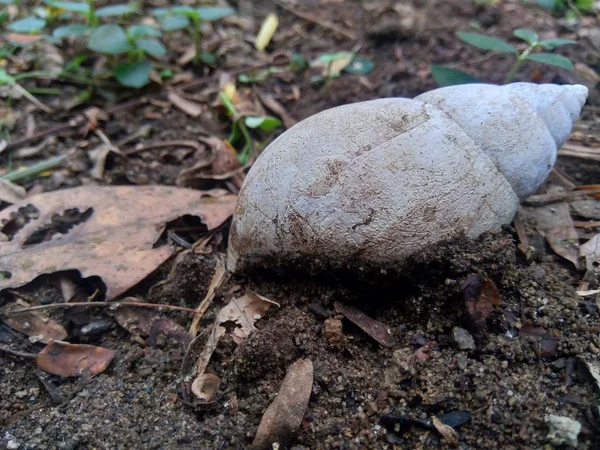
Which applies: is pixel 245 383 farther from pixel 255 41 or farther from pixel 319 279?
pixel 255 41

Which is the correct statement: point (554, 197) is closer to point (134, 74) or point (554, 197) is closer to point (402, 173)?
point (402, 173)

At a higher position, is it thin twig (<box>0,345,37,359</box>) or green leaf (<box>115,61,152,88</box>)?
green leaf (<box>115,61,152,88</box>)

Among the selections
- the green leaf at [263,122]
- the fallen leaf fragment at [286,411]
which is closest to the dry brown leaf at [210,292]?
the fallen leaf fragment at [286,411]

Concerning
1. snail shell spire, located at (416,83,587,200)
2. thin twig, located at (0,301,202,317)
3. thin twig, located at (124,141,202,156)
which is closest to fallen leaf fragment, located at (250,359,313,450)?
thin twig, located at (0,301,202,317)

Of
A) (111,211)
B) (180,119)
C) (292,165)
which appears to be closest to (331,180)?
(292,165)

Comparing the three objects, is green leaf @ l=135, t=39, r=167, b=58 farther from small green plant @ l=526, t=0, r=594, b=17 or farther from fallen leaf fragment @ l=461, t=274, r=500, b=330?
small green plant @ l=526, t=0, r=594, b=17

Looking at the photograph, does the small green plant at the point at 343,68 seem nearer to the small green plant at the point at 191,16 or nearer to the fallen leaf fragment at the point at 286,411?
the small green plant at the point at 191,16
